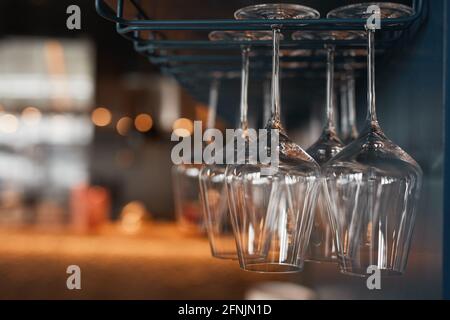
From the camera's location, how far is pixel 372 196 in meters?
0.47

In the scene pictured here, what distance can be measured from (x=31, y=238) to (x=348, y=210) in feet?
8.71

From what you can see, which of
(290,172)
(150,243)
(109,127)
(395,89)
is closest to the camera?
(290,172)

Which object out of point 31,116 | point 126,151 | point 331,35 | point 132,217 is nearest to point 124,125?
point 126,151

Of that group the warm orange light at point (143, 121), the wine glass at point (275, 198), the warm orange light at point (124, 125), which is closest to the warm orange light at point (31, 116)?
the warm orange light at point (124, 125)

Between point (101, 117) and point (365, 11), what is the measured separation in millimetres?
4087

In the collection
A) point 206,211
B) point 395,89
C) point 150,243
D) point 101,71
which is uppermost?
point 101,71

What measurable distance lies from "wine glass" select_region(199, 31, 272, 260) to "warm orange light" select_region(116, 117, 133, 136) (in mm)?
3878

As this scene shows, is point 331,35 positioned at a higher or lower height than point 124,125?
lower

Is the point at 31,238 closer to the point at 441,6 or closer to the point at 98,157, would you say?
the point at 98,157

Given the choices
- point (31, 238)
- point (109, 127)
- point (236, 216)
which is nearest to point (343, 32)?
point (236, 216)

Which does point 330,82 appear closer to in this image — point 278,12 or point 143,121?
point 278,12

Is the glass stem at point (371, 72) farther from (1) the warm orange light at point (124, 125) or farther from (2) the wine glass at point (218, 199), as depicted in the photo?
(1) the warm orange light at point (124, 125)

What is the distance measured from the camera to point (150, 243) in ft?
9.49

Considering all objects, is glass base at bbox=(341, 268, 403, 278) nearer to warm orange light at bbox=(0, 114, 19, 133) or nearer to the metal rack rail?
the metal rack rail
